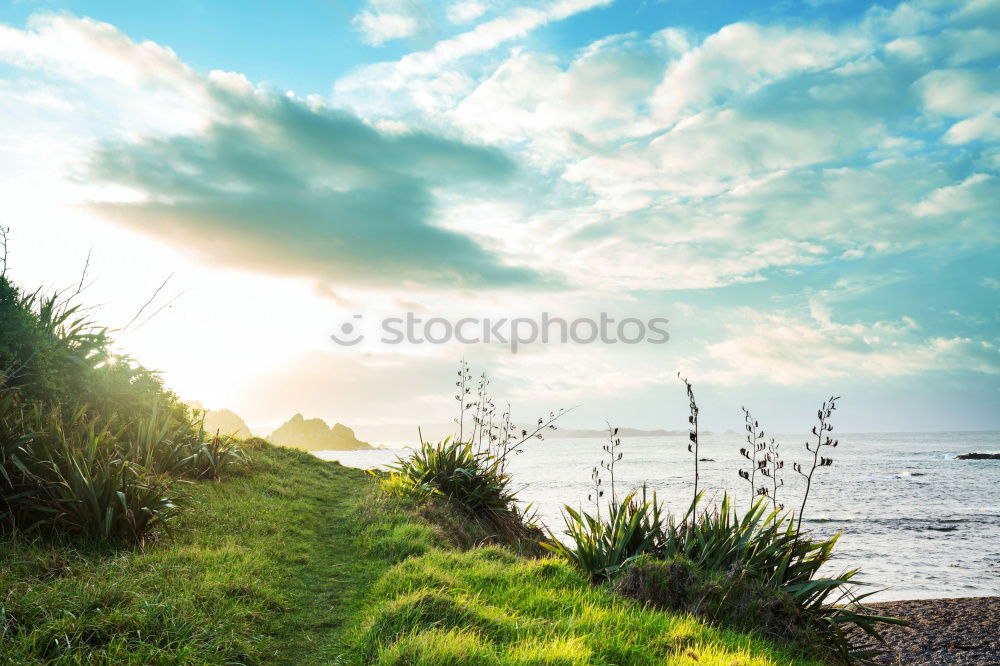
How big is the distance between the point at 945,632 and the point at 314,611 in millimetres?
12466

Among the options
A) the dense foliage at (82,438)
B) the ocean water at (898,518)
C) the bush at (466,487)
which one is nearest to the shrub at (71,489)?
the dense foliage at (82,438)

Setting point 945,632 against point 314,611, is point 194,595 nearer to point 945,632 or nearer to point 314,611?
point 314,611

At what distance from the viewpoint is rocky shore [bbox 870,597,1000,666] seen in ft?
33.5

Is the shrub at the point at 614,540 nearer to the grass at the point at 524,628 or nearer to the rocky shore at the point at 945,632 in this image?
the grass at the point at 524,628

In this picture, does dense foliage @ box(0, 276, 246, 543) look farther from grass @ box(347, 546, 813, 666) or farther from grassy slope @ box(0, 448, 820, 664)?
grass @ box(347, 546, 813, 666)

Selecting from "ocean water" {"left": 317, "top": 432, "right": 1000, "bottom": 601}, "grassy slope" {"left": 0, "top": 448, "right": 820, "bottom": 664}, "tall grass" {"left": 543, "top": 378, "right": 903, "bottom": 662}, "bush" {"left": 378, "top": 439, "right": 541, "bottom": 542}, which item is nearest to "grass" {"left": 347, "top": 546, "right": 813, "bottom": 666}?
"grassy slope" {"left": 0, "top": 448, "right": 820, "bottom": 664}

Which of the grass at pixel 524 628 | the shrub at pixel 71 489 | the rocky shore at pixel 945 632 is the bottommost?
the rocky shore at pixel 945 632

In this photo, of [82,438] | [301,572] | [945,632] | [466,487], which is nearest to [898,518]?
[945,632]

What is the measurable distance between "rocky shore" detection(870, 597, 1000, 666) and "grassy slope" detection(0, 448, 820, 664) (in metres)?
7.95

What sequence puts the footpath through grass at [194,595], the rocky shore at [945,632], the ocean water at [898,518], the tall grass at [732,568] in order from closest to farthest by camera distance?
1. the footpath through grass at [194,595]
2. the tall grass at [732,568]
3. the rocky shore at [945,632]
4. the ocean water at [898,518]

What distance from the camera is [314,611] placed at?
5637 millimetres

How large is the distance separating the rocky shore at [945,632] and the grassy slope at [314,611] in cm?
795

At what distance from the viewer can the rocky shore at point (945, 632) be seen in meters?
10.2

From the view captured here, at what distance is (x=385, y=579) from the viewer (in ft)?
19.6
